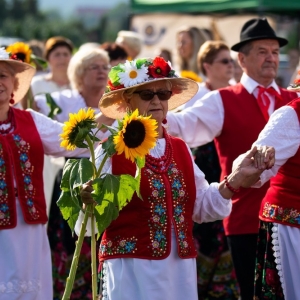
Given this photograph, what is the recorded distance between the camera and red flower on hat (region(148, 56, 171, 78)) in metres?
5.47

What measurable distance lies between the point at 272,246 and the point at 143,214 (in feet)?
2.86

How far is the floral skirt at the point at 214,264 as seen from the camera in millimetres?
8242

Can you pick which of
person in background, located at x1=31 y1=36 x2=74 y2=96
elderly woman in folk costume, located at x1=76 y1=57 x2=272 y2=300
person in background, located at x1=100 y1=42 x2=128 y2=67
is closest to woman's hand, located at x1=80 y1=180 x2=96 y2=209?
elderly woman in folk costume, located at x1=76 y1=57 x2=272 y2=300

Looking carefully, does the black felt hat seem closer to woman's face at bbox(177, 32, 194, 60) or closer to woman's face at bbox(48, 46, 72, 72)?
woman's face at bbox(177, 32, 194, 60)

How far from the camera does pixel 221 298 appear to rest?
834 cm

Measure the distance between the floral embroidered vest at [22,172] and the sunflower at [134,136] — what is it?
1.37 m

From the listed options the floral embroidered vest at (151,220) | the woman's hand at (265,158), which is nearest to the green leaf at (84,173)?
the floral embroidered vest at (151,220)

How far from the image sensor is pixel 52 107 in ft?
26.2

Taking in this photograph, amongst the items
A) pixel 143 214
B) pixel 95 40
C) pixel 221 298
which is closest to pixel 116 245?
pixel 143 214

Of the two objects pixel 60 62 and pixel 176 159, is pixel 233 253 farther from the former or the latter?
pixel 60 62

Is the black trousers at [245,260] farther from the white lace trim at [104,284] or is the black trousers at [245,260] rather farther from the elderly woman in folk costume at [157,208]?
the white lace trim at [104,284]

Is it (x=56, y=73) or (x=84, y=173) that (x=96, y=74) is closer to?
(x=56, y=73)

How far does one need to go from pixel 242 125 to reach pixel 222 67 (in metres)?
2.01

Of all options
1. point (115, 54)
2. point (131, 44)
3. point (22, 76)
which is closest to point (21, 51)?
point (22, 76)
